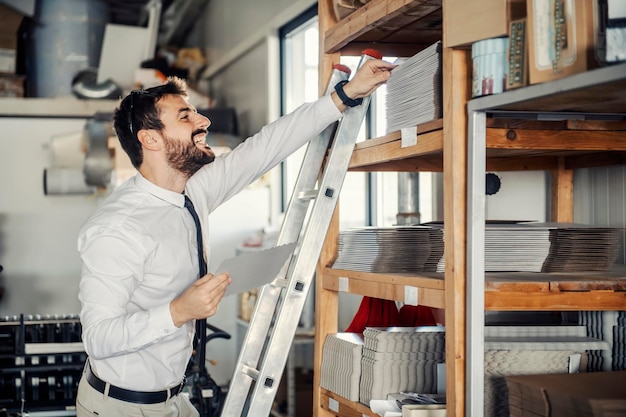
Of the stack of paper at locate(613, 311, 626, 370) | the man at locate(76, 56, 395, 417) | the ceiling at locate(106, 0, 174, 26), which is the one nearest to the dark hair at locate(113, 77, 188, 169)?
the man at locate(76, 56, 395, 417)

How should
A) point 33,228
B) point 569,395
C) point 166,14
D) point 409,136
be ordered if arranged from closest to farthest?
point 569,395 < point 409,136 < point 33,228 < point 166,14

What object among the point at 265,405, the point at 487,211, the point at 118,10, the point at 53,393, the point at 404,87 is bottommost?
the point at 53,393

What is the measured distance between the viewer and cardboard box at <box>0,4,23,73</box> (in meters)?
8.22

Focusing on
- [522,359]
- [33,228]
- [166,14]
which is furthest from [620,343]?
[166,14]

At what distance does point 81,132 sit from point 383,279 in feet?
17.4

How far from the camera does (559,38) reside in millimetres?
1738

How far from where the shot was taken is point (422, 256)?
259cm

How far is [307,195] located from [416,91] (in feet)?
1.87

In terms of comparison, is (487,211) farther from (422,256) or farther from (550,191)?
(422,256)

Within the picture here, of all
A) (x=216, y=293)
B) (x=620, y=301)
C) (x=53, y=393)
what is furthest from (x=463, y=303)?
(x=53, y=393)

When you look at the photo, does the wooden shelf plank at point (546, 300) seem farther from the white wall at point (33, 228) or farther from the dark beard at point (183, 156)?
the white wall at point (33, 228)

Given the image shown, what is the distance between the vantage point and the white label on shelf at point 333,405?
2.81m

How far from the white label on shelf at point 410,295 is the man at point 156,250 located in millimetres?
508

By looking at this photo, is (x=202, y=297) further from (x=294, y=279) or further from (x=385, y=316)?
(x=385, y=316)
